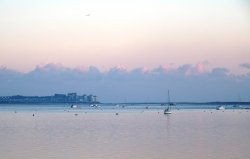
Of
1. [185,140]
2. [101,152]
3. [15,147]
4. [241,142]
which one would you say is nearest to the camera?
[101,152]

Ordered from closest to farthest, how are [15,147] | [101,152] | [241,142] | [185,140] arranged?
[101,152]
[15,147]
[241,142]
[185,140]

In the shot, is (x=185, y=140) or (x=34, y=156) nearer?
(x=34, y=156)

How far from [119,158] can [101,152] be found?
284cm

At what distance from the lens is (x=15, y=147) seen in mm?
A: 37250

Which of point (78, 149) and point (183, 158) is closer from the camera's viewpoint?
point (183, 158)

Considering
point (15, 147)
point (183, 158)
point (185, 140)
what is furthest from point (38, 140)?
point (183, 158)

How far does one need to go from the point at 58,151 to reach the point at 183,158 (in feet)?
29.7

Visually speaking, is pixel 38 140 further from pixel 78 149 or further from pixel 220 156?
pixel 220 156

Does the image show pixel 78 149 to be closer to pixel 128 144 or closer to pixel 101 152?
pixel 101 152

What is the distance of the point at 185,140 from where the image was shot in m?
42.4

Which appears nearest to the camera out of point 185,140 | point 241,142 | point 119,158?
point 119,158

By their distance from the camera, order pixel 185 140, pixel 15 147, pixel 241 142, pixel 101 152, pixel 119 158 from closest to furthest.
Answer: pixel 119 158 → pixel 101 152 → pixel 15 147 → pixel 241 142 → pixel 185 140

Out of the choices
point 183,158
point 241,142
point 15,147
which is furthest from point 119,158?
point 241,142

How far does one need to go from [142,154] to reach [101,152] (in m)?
3.01
